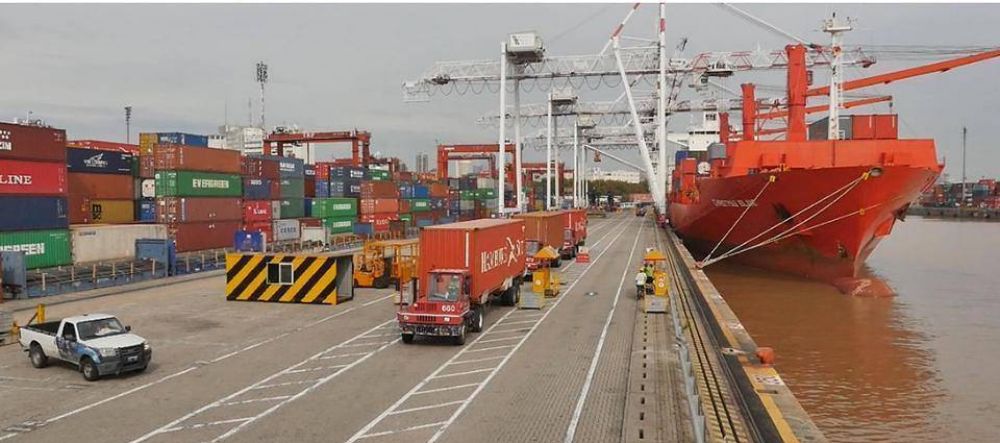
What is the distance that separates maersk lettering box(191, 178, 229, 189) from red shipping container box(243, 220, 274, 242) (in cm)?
418

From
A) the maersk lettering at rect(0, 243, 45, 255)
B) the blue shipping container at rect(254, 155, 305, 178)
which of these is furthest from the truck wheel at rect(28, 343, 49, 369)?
the blue shipping container at rect(254, 155, 305, 178)

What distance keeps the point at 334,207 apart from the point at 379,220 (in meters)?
7.48

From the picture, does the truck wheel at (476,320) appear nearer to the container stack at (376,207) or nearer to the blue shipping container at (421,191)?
the container stack at (376,207)

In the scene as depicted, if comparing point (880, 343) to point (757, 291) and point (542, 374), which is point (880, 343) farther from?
point (542, 374)

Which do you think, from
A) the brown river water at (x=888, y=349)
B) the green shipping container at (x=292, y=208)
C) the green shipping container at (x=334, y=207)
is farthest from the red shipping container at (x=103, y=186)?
the brown river water at (x=888, y=349)

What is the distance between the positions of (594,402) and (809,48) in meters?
49.3

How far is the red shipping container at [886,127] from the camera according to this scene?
125 ft

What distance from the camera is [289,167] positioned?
52.0m

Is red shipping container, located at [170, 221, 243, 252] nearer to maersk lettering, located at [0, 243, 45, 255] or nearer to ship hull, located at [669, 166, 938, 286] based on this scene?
maersk lettering, located at [0, 243, 45, 255]

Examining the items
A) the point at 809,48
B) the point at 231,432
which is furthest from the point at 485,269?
the point at 809,48

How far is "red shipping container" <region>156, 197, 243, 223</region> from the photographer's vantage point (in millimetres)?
37156

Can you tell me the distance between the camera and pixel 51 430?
11.7m

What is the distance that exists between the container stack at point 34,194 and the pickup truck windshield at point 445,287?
20668 mm

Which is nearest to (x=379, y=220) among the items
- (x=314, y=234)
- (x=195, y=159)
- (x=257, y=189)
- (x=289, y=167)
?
(x=289, y=167)
